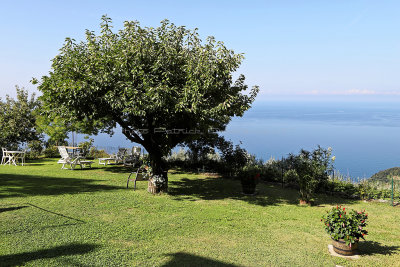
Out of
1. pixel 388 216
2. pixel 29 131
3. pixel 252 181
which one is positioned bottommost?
pixel 388 216

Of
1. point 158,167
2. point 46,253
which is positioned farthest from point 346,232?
point 158,167

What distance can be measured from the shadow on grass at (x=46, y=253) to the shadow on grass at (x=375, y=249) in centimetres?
546

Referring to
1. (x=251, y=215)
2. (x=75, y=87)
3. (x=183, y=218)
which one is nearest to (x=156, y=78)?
(x=75, y=87)

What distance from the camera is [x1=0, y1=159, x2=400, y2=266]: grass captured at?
479 centimetres

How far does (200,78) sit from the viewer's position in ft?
27.8

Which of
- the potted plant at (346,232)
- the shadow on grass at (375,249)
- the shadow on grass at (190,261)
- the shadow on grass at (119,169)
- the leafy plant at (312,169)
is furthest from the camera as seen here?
the shadow on grass at (119,169)

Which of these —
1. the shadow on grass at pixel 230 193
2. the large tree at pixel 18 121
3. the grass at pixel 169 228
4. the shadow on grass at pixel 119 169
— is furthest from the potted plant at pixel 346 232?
the large tree at pixel 18 121

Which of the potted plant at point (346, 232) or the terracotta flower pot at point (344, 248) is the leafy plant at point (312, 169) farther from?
the terracotta flower pot at point (344, 248)

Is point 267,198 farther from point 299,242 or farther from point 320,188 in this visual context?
point 299,242

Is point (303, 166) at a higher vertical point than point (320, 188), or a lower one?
higher

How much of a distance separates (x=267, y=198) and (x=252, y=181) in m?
0.84

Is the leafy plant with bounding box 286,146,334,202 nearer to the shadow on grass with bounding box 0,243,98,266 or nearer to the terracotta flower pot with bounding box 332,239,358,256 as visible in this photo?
the terracotta flower pot with bounding box 332,239,358,256

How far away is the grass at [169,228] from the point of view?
4.79 m

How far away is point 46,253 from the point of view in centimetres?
472
